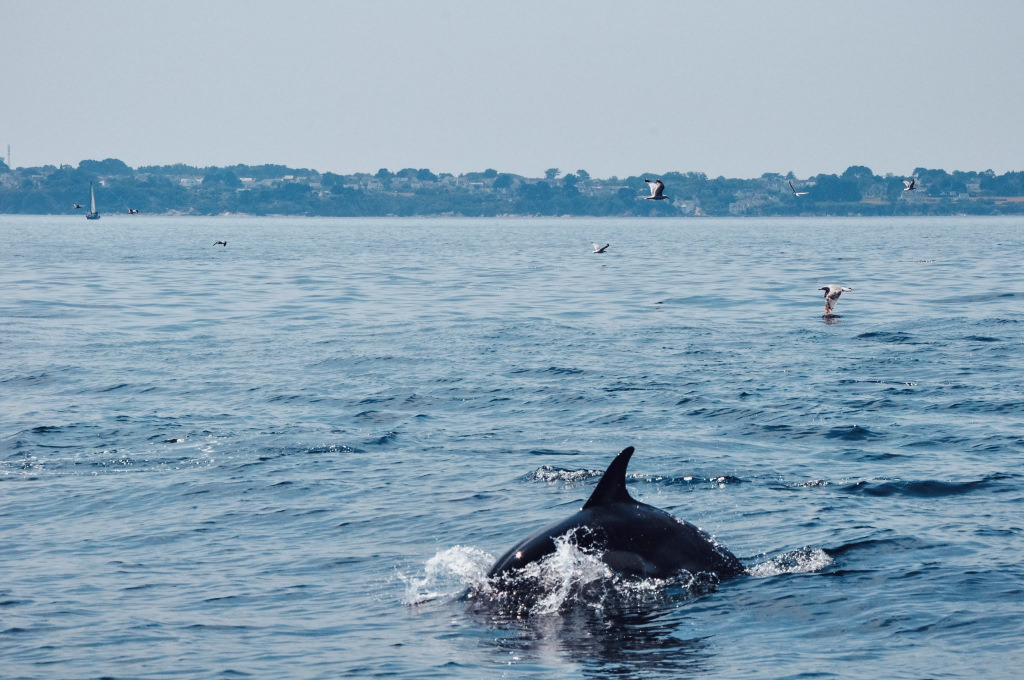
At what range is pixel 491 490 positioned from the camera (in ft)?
50.2

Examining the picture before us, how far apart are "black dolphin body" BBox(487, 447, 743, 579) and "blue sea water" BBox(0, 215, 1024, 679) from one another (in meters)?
0.19

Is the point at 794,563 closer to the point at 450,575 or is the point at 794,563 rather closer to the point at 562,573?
the point at 562,573

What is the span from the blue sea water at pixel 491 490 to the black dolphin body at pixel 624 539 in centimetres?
19

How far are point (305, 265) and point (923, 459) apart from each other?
5995 cm

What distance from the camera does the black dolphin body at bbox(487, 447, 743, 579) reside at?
1070cm

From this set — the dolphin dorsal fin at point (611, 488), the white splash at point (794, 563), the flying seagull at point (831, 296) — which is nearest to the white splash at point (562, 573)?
the dolphin dorsal fin at point (611, 488)

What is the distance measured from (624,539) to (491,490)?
4.58m

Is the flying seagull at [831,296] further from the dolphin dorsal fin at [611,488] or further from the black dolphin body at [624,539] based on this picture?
the dolphin dorsal fin at [611,488]

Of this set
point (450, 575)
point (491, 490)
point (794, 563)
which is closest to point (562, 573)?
point (450, 575)

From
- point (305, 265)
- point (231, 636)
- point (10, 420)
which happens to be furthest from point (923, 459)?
point (305, 265)

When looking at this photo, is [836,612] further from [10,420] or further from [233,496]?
[10,420]

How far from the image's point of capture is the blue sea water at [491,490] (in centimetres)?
1002

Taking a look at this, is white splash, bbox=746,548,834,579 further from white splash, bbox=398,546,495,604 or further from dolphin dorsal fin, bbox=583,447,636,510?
white splash, bbox=398,546,495,604

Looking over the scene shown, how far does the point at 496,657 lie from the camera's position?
31.8ft
